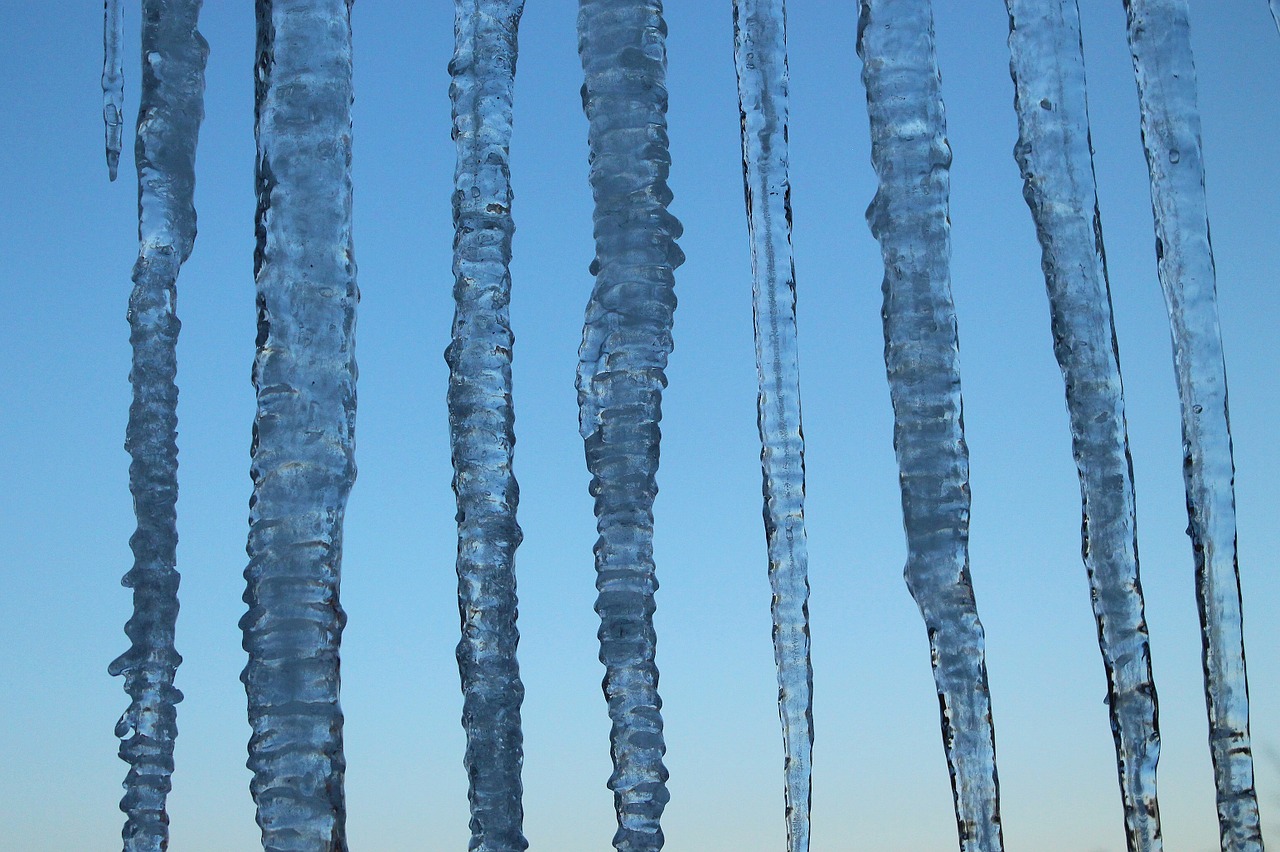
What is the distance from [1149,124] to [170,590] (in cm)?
656

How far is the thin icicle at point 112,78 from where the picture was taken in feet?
27.8

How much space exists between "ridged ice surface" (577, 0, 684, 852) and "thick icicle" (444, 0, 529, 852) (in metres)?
0.47

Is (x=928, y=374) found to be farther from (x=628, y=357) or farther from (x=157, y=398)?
(x=157, y=398)

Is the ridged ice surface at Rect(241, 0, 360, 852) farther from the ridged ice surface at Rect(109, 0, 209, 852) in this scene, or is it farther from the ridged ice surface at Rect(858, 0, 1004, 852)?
the ridged ice surface at Rect(858, 0, 1004, 852)

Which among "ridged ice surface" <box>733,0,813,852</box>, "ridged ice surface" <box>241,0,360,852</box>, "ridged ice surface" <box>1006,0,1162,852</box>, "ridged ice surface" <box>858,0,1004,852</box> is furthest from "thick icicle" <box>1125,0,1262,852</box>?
"ridged ice surface" <box>241,0,360,852</box>

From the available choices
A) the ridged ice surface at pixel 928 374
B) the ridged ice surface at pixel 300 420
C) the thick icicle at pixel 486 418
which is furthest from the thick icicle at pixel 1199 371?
the ridged ice surface at pixel 300 420

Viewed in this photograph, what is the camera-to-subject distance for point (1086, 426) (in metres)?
6.91

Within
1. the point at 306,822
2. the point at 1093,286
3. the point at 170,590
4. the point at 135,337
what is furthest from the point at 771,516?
the point at 135,337

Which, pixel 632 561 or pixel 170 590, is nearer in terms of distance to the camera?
pixel 632 561

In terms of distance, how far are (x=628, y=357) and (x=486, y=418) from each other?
843 millimetres

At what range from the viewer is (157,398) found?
7766 millimetres

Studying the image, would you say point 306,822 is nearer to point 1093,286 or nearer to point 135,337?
point 135,337

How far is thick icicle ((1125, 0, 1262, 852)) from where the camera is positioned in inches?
259

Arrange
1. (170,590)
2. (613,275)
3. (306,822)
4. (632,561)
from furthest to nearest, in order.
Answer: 1. (170,590)
2. (613,275)
3. (632,561)
4. (306,822)
